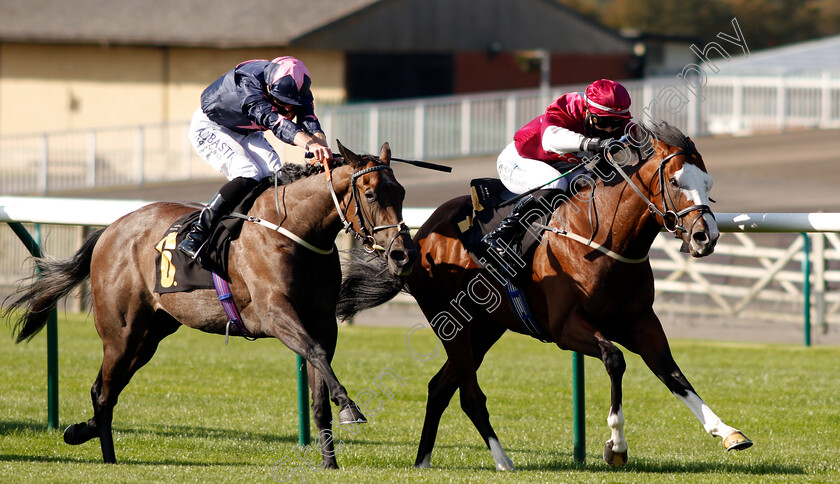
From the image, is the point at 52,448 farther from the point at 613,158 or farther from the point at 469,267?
the point at 613,158

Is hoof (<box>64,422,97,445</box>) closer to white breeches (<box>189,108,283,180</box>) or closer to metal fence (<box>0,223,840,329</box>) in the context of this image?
white breeches (<box>189,108,283,180</box>)

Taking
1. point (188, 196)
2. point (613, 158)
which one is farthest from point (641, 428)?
point (188, 196)

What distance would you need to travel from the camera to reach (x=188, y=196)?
20203mm

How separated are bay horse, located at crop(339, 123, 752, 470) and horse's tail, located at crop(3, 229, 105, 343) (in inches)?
81.1

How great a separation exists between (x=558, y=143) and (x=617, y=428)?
1.43m

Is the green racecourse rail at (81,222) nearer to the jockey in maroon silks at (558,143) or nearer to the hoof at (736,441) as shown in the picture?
the jockey in maroon silks at (558,143)

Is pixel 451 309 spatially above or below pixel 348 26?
below

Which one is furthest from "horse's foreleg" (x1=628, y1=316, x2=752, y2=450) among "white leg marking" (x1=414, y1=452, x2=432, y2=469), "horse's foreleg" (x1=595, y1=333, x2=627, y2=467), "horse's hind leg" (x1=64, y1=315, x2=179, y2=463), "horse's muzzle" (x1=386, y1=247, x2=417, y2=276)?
"horse's hind leg" (x1=64, y1=315, x2=179, y2=463)

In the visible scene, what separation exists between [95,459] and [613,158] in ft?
10.3

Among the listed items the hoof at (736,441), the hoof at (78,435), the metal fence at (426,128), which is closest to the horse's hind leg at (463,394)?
the hoof at (736,441)

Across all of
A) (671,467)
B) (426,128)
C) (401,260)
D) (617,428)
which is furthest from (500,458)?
(426,128)

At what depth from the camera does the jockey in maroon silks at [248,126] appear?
5609 mm

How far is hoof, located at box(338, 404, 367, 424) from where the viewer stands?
191 inches

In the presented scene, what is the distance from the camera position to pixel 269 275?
5383 mm
